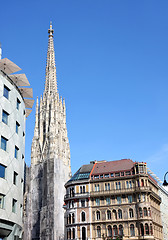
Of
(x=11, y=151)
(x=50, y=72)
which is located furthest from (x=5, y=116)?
(x=50, y=72)

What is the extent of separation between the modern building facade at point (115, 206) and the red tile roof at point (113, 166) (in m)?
0.26

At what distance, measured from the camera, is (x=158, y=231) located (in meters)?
73.9

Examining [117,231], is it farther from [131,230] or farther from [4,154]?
[4,154]

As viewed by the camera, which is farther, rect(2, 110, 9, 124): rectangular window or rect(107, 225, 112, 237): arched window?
rect(107, 225, 112, 237): arched window

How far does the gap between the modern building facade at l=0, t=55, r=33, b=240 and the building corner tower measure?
67288 mm

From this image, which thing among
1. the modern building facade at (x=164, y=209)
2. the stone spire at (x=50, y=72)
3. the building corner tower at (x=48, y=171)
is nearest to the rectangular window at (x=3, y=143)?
the modern building facade at (x=164, y=209)

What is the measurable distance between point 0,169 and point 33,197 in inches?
3253

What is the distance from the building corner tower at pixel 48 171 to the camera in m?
107

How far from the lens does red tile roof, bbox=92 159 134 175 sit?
251ft

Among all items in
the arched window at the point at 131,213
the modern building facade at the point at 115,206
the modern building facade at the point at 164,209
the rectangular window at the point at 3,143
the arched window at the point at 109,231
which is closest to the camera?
the rectangular window at the point at 3,143

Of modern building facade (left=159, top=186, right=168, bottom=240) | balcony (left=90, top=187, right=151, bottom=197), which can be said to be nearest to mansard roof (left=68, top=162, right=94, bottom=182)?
balcony (left=90, top=187, right=151, bottom=197)

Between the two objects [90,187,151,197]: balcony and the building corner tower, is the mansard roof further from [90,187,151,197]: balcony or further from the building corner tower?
the building corner tower

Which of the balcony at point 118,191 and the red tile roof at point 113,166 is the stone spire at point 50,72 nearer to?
the red tile roof at point 113,166

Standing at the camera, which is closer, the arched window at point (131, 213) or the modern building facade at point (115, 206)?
the modern building facade at point (115, 206)
